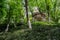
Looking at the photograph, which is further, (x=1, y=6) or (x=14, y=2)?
(x=14, y=2)

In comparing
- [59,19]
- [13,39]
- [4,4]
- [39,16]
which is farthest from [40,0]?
[13,39]

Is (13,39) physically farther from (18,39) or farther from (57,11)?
(57,11)

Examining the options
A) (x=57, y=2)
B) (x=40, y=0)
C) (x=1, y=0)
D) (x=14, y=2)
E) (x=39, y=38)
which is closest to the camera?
(x=39, y=38)

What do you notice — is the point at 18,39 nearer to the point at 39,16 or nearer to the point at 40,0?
the point at 40,0

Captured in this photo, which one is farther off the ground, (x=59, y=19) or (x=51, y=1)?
(x=51, y=1)

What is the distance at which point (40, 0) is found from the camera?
31.9m

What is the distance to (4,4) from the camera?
1750 cm

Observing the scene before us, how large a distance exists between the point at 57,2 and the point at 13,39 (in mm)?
24085

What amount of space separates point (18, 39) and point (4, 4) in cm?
556

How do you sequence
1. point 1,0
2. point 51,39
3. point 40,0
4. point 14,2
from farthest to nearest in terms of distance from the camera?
point 40,0 < point 14,2 < point 1,0 < point 51,39

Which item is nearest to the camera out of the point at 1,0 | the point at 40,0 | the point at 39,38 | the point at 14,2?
the point at 39,38

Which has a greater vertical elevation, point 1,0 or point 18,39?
point 1,0

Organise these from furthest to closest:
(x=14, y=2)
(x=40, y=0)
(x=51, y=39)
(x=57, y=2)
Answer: (x=57, y=2) < (x=40, y=0) < (x=14, y=2) < (x=51, y=39)

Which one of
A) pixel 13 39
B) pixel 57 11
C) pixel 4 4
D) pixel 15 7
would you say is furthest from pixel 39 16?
pixel 13 39
